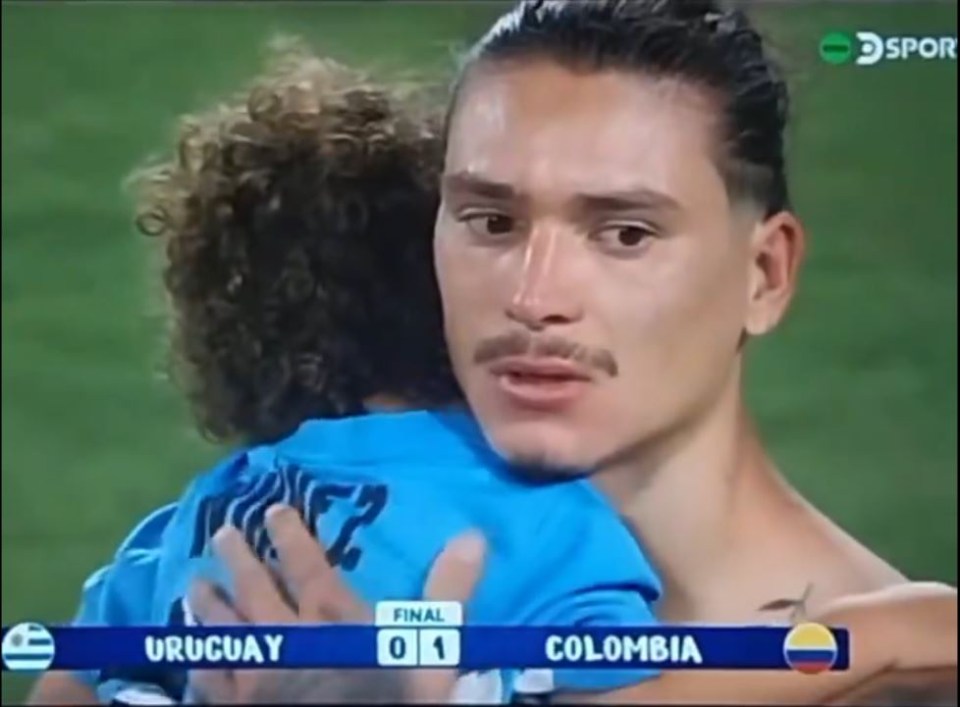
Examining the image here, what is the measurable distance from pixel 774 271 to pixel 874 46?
0.24 m

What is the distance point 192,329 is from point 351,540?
269 millimetres

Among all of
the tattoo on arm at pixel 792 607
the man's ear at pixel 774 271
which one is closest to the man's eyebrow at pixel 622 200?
the man's ear at pixel 774 271

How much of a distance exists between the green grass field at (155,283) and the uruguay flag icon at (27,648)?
0.05 feet

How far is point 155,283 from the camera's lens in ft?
5.96

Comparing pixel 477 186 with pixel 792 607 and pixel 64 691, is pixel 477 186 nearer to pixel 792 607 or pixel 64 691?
pixel 792 607

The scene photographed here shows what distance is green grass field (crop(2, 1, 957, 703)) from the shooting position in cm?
178

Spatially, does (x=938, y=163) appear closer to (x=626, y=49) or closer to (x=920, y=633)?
(x=626, y=49)

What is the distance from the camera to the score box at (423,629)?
1.75 m

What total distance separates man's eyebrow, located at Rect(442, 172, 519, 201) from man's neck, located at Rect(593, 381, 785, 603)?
0.28 metres

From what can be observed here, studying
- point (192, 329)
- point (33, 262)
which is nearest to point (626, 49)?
point (192, 329)

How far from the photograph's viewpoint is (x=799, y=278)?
178 cm

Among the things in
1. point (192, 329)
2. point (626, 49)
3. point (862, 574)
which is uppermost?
point (626, 49)

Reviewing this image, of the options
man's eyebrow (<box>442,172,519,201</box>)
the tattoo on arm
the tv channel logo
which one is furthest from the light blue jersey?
the tv channel logo

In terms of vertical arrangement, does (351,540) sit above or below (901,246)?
below
